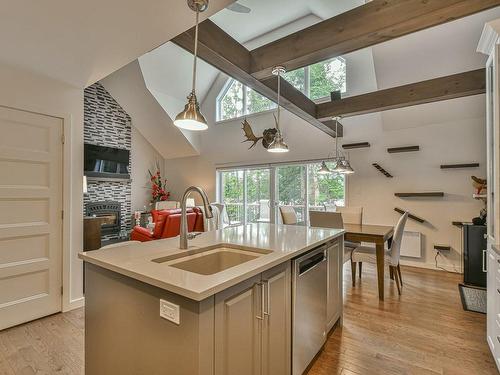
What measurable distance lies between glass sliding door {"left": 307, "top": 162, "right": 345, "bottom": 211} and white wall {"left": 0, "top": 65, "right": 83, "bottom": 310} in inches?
166

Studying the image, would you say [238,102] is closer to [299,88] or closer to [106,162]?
[299,88]

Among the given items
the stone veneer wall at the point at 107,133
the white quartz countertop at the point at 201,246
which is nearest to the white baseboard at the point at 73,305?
the white quartz countertop at the point at 201,246

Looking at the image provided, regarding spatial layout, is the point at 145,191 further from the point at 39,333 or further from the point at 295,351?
the point at 295,351

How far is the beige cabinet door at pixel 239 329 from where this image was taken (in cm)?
110

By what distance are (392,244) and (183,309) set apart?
299 cm

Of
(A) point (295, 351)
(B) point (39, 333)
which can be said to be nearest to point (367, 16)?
(A) point (295, 351)

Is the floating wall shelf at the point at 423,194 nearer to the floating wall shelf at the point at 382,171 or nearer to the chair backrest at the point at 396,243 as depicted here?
the floating wall shelf at the point at 382,171

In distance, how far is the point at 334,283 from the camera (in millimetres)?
2311

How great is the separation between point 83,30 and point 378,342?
356 centimetres

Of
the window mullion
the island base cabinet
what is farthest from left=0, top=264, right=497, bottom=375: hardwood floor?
the window mullion

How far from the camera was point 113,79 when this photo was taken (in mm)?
6125

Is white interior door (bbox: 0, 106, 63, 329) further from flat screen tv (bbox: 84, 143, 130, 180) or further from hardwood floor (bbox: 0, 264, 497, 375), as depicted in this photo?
flat screen tv (bbox: 84, 143, 130, 180)

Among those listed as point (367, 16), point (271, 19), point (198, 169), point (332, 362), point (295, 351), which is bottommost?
point (332, 362)

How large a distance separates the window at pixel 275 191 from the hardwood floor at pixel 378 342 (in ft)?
8.74
